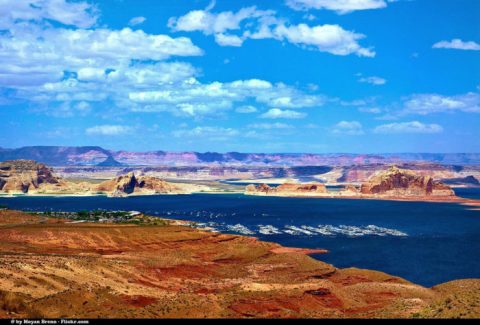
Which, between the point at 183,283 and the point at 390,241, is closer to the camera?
the point at 183,283

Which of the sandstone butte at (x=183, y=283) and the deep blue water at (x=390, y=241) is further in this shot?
the deep blue water at (x=390, y=241)

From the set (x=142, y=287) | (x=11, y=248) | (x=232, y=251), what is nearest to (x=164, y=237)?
(x=232, y=251)

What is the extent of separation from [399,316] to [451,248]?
87112mm

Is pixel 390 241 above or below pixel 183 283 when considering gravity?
below

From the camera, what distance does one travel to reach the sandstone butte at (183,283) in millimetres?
53906

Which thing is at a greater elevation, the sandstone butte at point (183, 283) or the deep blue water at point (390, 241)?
the sandstone butte at point (183, 283)

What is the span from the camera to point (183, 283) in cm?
7625

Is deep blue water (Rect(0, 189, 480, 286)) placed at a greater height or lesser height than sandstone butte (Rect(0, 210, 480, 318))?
lesser

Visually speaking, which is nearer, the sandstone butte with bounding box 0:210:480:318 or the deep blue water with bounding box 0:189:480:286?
the sandstone butte with bounding box 0:210:480:318

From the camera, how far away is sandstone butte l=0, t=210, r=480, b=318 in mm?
53906

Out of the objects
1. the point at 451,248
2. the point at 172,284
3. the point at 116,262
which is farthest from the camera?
the point at 451,248

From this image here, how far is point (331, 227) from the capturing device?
568 ft

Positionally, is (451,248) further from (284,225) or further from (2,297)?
(2,297)

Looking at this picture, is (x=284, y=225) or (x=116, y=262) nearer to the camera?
(x=116, y=262)
